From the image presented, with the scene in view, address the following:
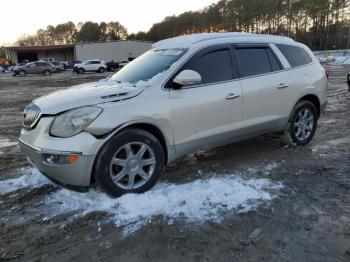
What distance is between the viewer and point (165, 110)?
14.1 feet

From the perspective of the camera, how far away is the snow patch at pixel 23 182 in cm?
471

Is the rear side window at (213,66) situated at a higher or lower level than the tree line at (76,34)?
lower

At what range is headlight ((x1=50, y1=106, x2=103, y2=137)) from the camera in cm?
385

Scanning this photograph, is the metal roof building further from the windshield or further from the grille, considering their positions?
the grille

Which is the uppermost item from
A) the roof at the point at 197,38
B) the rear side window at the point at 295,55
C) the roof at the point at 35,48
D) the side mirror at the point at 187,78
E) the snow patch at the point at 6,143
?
the roof at the point at 35,48

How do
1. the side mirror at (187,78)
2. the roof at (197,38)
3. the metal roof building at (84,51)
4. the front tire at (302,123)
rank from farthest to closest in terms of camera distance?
the metal roof building at (84,51) → the front tire at (302,123) → the roof at (197,38) → the side mirror at (187,78)

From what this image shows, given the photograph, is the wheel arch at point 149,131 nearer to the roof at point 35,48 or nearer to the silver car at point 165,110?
the silver car at point 165,110

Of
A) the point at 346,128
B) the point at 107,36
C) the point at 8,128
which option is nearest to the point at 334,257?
the point at 346,128

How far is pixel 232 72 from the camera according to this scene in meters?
5.04

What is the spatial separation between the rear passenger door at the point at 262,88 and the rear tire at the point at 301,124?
234mm

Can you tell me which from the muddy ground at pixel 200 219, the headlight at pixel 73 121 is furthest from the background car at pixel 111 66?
the headlight at pixel 73 121

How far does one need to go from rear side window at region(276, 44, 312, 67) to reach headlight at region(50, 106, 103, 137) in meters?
3.38

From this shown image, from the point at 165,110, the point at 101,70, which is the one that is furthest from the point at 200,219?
the point at 101,70

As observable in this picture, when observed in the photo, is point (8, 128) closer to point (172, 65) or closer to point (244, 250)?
point (172, 65)
